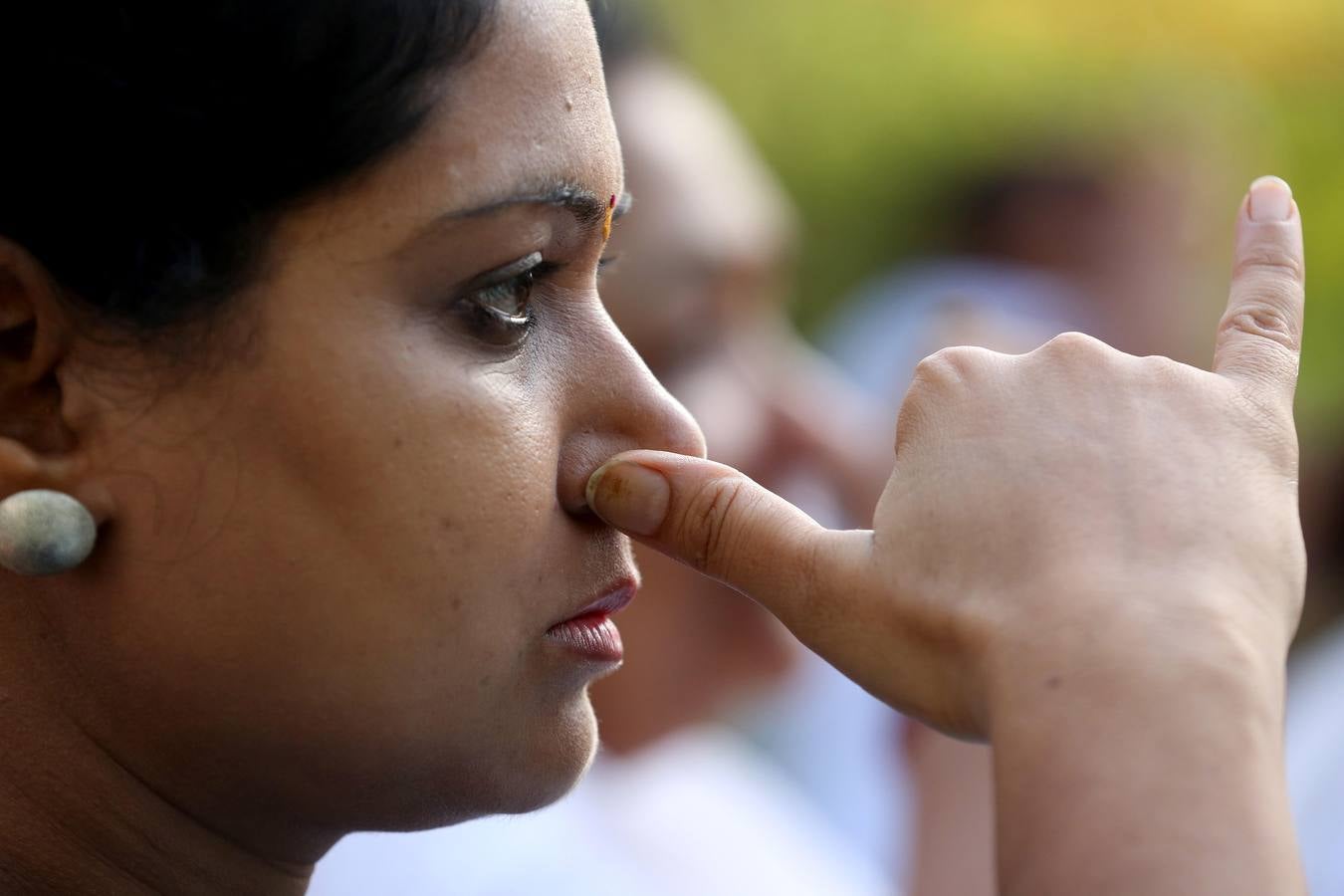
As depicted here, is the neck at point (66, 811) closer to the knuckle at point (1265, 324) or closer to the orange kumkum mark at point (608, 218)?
the orange kumkum mark at point (608, 218)

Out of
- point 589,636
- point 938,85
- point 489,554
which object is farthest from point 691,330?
point 938,85

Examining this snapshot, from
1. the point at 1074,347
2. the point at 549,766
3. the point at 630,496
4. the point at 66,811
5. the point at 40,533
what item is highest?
the point at 1074,347

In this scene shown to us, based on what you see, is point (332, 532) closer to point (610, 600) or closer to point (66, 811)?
point (610, 600)

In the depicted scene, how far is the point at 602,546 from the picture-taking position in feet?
6.26

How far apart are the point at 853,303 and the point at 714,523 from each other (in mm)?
7852

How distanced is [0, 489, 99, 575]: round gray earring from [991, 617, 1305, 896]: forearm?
3.30ft

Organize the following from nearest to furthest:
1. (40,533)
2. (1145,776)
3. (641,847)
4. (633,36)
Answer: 1. (1145,776)
2. (40,533)
3. (641,847)
4. (633,36)

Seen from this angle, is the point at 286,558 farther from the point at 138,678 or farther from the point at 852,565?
the point at 852,565

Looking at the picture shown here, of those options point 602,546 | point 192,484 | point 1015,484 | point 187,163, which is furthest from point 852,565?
point 187,163

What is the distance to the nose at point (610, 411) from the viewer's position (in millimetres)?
1886

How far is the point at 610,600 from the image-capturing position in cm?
194

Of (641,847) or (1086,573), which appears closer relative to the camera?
(1086,573)

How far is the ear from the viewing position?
5.47 ft

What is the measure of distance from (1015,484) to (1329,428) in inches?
281
